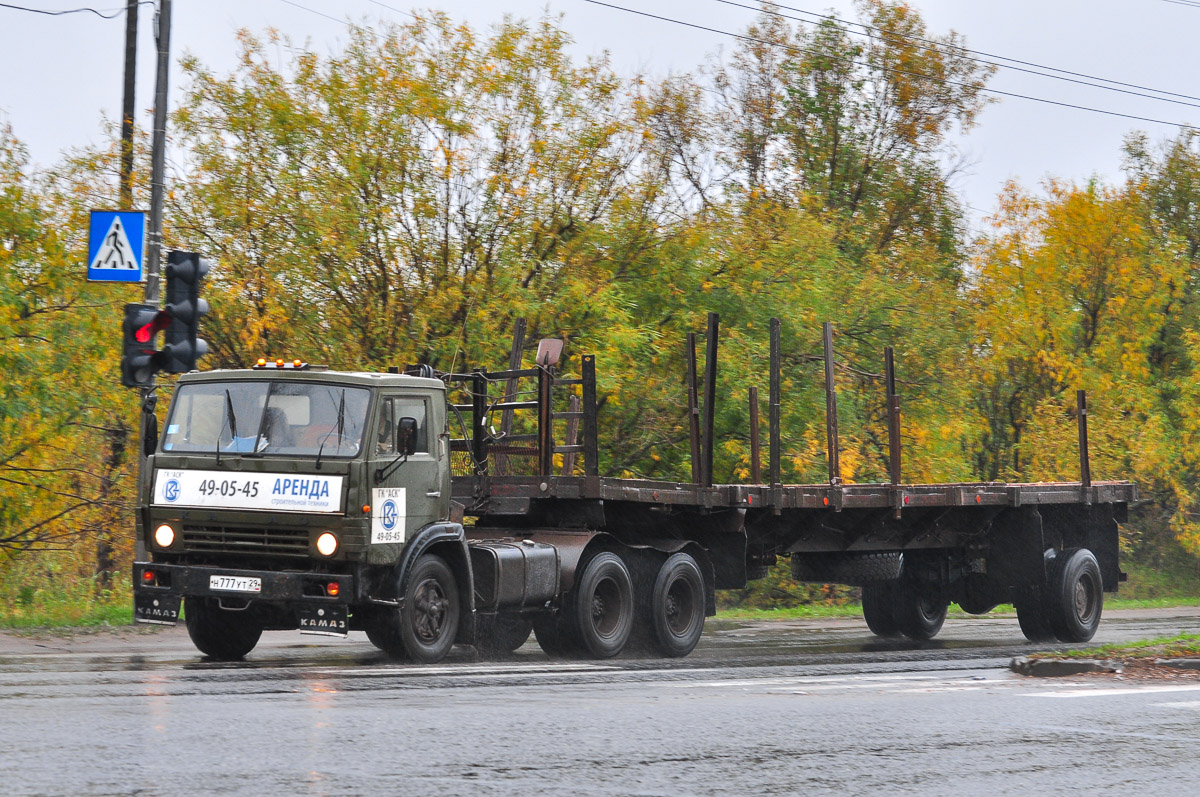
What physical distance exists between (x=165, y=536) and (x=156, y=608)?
59 cm

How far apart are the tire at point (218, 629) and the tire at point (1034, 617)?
1012cm

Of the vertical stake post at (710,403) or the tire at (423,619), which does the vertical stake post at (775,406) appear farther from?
the tire at (423,619)

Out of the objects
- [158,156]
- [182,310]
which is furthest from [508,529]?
[158,156]

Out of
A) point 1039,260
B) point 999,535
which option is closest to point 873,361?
point 999,535

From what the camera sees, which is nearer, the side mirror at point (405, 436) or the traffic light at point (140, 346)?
the side mirror at point (405, 436)

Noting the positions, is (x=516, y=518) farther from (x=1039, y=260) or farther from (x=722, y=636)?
(x=1039, y=260)

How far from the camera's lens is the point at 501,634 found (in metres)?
15.5

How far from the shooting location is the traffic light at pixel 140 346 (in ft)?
47.4

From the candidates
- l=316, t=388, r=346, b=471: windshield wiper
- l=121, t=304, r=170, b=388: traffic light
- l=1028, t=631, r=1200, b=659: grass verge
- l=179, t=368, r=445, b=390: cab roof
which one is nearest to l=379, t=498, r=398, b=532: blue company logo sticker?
l=316, t=388, r=346, b=471: windshield wiper

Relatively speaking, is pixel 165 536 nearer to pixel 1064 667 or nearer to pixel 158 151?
pixel 158 151

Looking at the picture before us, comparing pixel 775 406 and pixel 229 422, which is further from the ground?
pixel 775 406

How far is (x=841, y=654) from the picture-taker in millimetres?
16344

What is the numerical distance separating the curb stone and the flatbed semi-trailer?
3898 mm

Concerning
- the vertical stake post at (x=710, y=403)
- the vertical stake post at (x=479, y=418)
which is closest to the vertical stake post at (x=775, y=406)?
the vertical stake post at (x=710, y=403)
